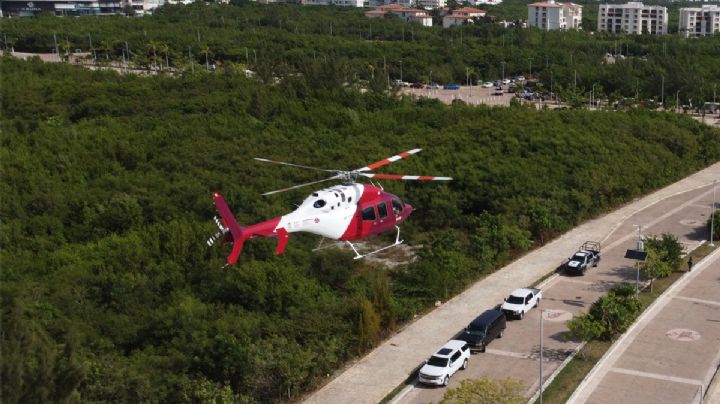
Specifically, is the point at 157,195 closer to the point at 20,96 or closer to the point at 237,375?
the point at 237,375

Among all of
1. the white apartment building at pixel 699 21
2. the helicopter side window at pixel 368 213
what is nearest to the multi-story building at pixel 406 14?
the white apartment building at pixel 699 21

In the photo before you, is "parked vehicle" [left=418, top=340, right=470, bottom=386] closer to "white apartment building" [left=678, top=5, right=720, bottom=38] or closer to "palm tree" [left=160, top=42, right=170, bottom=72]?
"palm tree" [left=160, top=42, right=170, bottom=72]

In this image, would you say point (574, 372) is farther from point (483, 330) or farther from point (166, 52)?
point (166, 52)

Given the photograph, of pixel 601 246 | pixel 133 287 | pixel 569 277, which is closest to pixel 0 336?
pixel 133 287

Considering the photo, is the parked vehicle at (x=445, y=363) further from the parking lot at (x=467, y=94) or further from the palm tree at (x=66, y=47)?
the palm tree at (x=66, y=47)

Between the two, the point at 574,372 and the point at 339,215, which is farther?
the point at 574,372

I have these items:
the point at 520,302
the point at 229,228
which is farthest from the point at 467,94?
the point at 229,228
